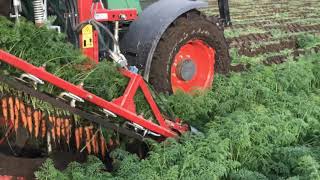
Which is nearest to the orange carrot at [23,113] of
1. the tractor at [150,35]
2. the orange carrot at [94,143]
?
the orange carrot at [94,143]

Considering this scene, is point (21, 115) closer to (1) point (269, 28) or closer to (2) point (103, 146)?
(2) point (103, 146)

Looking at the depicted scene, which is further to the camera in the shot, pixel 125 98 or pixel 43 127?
pixel 125 98

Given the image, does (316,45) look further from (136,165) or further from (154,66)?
(136,165)

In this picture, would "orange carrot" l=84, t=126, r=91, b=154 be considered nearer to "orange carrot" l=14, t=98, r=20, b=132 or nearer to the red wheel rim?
"orange carrot" l=14, t=98, r=20, b=132

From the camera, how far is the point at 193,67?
5594 millimetres

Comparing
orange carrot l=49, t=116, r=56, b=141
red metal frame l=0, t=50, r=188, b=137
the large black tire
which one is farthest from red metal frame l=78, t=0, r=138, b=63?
orange carrot l=49, t=116, r=56, b=141

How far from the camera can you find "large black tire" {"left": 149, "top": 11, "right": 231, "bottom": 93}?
5.15 meters

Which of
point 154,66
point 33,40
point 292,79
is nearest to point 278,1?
point 292,79

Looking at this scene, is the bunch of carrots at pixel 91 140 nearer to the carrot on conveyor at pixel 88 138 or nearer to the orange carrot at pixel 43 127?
the carrot on conveyor at pixel 88 138

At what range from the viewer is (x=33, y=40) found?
3980 mm

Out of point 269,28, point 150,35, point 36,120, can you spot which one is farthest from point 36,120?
point 269,28

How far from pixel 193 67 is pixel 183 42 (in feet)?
1.12

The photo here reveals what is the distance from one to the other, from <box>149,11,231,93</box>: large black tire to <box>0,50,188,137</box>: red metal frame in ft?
2.05

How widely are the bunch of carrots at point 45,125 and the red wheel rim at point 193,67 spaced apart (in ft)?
4.72
